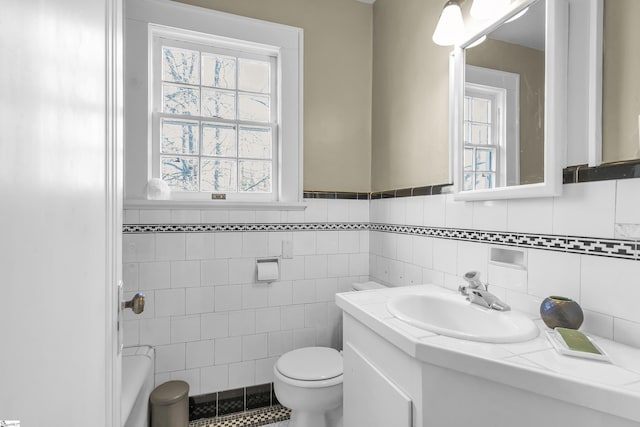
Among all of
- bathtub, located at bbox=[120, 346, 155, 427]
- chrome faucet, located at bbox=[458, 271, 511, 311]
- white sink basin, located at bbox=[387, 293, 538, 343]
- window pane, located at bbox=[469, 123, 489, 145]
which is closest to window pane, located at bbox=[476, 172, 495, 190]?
window pane, located at bbox=[469, 123, 489, 145]

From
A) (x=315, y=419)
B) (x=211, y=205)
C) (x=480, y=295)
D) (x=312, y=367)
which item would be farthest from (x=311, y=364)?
(x=211, y=205)

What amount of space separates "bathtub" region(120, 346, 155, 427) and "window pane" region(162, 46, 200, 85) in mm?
1652

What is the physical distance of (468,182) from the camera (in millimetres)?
1474

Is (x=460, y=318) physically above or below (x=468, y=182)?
below

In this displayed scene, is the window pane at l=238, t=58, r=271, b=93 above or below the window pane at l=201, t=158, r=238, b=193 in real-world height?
above

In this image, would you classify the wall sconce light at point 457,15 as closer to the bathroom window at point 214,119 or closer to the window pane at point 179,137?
the bathroom window at point 214,119

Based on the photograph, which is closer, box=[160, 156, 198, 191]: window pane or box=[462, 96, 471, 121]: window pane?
box=[462, 96, 471, 121]: window pane

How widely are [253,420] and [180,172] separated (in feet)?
5.32

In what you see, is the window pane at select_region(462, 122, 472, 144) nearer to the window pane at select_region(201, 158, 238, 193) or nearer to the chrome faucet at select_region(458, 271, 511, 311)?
the chrome faucet at select_region(458, 271, 511, 311)

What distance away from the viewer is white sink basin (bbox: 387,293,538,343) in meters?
0.94

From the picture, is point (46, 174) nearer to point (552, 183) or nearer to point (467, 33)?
point (552, 183)

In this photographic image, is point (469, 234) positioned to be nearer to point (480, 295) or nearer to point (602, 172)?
point (480, 295)

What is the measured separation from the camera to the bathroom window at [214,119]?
2.01 m

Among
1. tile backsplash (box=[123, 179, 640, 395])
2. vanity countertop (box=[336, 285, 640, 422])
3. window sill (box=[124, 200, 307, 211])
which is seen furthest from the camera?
window sill (box=[124, 200, 307, 211])
